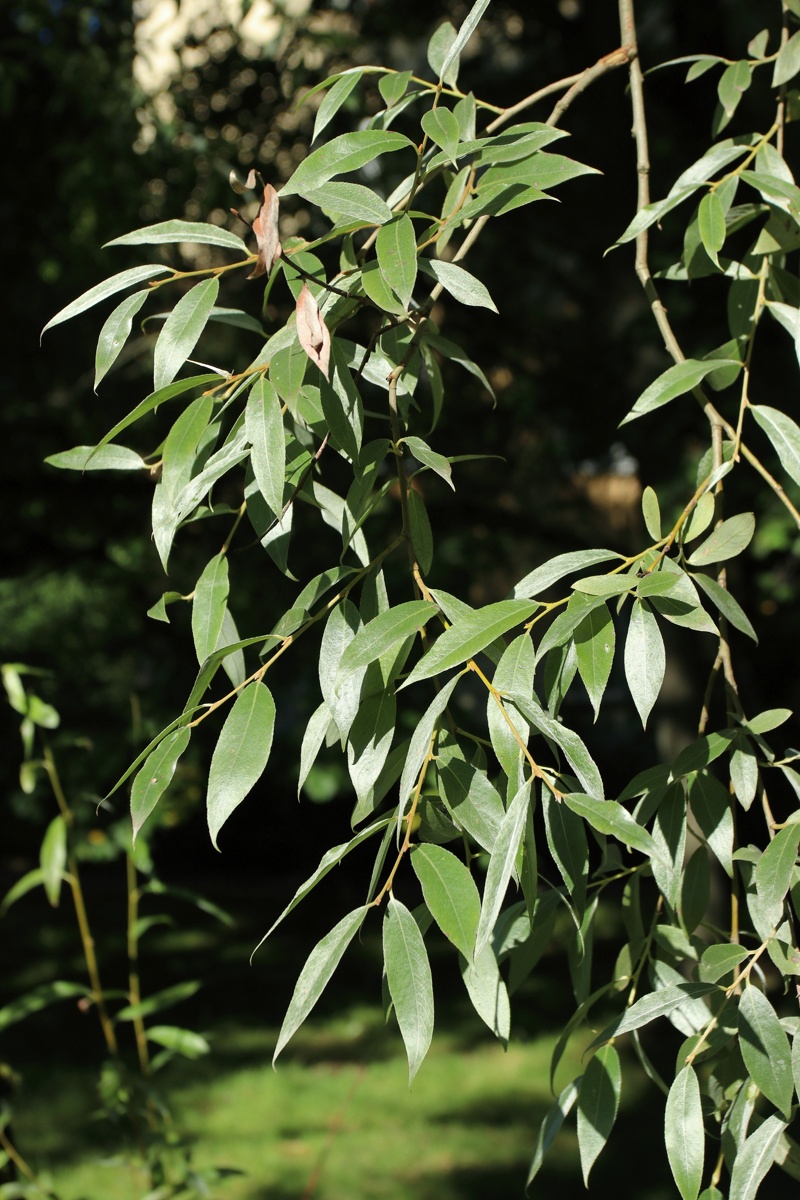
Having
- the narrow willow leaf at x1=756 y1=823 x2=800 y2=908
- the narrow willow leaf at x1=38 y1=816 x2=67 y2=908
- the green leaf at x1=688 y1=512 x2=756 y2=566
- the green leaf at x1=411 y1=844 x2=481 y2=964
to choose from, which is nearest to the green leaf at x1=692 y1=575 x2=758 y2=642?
the green leaf at x1=688 y1=512 x2=756 y2=566

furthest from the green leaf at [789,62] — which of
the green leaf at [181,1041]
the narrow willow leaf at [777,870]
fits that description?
the green leaf at [181,1041]

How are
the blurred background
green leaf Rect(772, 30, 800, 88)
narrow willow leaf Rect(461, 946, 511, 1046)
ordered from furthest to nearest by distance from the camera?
the blurred background → green leaf Rect(772, 30, 800, 88) → narrow willow leaf Rect(461, 946, 511, 1046)

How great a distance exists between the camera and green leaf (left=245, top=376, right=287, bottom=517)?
640 millimetres

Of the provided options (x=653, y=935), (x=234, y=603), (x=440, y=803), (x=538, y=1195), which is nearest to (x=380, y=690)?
(x=440, y=803)

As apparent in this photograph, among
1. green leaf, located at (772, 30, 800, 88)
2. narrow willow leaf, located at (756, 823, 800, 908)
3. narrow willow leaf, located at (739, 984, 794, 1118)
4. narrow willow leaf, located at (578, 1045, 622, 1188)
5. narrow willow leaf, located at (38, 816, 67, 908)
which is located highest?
green leaf, located at (772, 30, 800, 88)

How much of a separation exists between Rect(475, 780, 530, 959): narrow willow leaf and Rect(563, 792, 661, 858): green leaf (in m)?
0.03

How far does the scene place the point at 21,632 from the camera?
189 inches

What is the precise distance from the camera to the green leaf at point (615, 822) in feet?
1.96

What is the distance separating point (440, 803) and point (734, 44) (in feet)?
8.56

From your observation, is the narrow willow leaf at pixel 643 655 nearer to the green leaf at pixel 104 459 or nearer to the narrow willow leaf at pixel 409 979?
the narrow willow leaf at pixel 409 979

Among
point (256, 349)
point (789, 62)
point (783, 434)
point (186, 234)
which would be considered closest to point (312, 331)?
point (186, 234)

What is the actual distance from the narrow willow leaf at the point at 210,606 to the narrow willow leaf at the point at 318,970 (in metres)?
0.19

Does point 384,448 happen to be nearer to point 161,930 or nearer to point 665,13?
point 665,13

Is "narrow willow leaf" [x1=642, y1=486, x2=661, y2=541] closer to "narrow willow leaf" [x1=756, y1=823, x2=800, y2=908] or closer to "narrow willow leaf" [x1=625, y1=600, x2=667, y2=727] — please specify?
"narrow willow leaf" [x1=625, y1=600, x2=667, y2=727]
